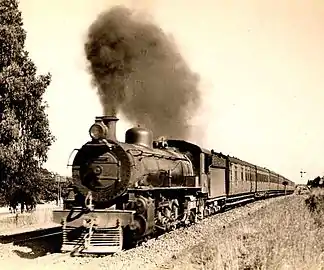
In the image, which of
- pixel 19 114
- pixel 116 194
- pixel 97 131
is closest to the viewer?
pixel 116 194

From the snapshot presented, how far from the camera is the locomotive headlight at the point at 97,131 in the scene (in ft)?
47.4

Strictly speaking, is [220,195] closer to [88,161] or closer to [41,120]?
[41,120]

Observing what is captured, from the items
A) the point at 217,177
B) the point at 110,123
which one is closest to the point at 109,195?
the point at 110,123

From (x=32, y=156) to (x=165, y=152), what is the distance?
174 inches

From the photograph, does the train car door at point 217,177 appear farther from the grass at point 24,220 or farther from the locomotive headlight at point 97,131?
the locomotive headlight at point 97,131

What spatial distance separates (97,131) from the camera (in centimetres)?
1450

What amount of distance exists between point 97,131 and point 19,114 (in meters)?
5.67

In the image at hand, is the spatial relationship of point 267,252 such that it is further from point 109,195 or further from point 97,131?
point 97,131

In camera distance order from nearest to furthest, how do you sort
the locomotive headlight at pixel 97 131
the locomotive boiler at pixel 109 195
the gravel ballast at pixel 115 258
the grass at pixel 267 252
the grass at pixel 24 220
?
the grass at pixel 267 252, the gravel ballast at pixel 115 258, the locomotive boiler at pixel 109 195, the locomotive headlight at pixel 97 131, the grass at pixel 24 220

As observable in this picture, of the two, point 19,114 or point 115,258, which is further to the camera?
point 19,114

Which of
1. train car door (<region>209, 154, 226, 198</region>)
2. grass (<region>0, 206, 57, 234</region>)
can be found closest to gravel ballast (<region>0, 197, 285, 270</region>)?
train car door (<region>209, 154, 226, 198</region>)

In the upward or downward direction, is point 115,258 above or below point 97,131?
below

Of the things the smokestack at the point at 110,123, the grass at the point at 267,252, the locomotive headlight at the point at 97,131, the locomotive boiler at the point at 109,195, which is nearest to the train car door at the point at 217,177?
the locomotive boiler at the point at 109,195

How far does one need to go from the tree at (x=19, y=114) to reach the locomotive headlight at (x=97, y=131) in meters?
4.58
